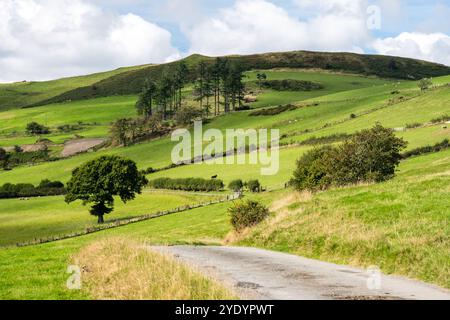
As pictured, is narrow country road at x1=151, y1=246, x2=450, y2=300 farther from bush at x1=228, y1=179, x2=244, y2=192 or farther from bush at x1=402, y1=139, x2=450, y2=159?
bush at x1=228, y1=179, x2=244, y2=192

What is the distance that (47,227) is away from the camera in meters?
80.4

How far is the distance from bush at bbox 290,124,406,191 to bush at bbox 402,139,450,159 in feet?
79.9

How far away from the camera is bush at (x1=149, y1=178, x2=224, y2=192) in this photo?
317 feet

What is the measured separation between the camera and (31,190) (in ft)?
390

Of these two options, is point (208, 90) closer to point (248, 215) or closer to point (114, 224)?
point (114, 224)

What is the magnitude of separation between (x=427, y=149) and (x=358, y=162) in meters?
32.5

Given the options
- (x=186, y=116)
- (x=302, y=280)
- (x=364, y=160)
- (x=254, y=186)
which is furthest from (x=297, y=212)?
(x=186, y=116)

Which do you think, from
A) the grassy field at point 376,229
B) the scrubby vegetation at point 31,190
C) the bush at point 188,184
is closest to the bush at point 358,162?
the grassy field at point 376,229

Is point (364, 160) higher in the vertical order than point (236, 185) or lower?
higher

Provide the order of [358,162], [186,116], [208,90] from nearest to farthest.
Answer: [358,162]
[186,116]
[208,90]

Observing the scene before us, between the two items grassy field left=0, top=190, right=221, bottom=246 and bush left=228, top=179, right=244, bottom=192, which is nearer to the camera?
grassy field left=0, top=190, right=221, bottom=246

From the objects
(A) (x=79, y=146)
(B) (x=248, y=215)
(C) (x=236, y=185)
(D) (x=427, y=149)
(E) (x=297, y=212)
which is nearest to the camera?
(E) (x=297, y=212)

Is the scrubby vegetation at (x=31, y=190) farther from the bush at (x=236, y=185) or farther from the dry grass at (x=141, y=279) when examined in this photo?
the dry grass at (x=141, y=279)

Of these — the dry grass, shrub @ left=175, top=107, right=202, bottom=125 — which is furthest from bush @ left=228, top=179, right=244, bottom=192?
shrub @ left=175, top=107, right=202, bottom=125
